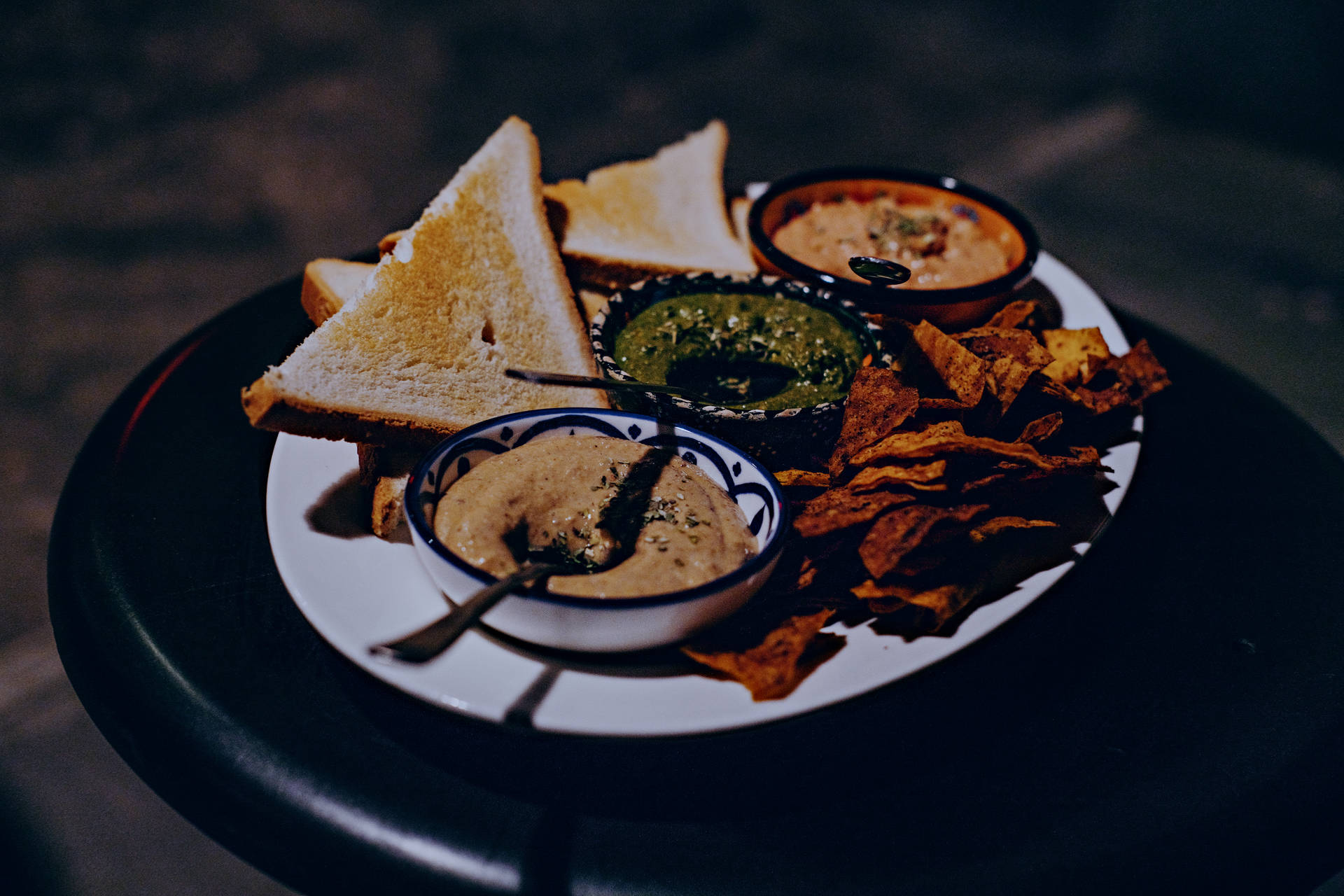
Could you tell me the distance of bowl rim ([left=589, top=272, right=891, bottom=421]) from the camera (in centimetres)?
185

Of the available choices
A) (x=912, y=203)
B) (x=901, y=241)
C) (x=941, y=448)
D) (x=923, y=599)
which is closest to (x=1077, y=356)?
(x=941, y=448)

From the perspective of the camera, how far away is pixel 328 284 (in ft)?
7.31

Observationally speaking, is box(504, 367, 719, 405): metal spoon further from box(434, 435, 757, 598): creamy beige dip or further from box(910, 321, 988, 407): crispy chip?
box(910, 321, 988, 407): crispy chip

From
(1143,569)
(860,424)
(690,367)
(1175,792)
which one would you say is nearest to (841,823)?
(1175,792)

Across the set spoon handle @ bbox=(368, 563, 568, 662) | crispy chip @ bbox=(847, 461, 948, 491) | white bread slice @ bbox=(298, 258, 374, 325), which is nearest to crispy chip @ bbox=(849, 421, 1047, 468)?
crispy chip @ bbox=(847, 461, 948, 491)

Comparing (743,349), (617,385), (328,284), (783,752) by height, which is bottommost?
(783,752)

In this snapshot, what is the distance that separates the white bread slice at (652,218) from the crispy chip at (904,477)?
3.42 feet

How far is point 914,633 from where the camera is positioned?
A: 151 centimetres

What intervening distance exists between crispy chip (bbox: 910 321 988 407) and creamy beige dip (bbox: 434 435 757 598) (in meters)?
0.50

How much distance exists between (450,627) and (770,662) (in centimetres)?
48

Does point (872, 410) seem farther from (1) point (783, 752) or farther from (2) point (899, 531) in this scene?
(1) point (783, 752)

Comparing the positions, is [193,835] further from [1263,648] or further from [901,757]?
[1263,648]

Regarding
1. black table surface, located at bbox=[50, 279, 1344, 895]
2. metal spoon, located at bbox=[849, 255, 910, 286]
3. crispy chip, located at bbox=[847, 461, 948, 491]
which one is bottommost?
black table surface, located at bbox=[50, 279, 1344, 895]

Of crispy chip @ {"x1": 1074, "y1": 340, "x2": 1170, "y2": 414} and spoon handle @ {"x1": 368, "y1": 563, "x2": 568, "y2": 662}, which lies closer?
spoon handle @ {"x1": 368, "y1": 563, "x2": 568, "y2": 662}
